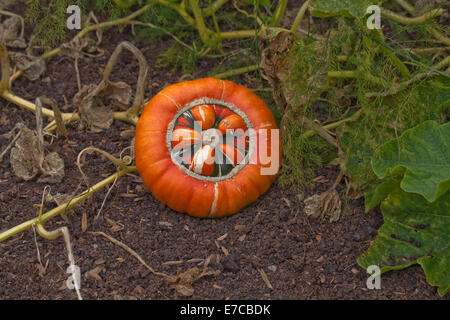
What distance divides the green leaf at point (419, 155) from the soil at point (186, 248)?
0.33 meters

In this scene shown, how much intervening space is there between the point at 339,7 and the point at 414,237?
Answer: 1.06m

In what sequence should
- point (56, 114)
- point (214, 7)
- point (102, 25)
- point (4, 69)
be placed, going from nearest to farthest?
point (56, 114), point (4, 69), point (214, 7), point (102, 25)

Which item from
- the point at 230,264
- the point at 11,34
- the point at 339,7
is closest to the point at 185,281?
the point at 230,264

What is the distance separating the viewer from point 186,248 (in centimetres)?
260

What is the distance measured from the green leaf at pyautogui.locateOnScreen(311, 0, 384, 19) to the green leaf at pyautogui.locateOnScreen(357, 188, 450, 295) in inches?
31.9

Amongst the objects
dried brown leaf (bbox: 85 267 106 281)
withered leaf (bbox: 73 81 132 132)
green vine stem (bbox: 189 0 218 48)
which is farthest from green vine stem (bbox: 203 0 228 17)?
dried brown leaf (bbox: 85 267 106 281)

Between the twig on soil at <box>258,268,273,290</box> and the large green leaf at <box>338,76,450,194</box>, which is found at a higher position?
the large green leaf at <box>338,76,450,194</box>

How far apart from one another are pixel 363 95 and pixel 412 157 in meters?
0.48

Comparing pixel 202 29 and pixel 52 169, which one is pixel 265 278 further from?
pixel 202 29

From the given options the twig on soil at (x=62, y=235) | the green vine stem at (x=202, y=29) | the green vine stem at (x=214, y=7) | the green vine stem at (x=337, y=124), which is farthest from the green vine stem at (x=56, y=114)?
the green vine stem at (x=337, y=124)

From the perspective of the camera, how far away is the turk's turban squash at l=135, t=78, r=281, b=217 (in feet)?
8.86

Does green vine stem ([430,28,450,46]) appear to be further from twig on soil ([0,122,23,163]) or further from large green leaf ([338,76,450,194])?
twig on soil ([0,122,23,163])
